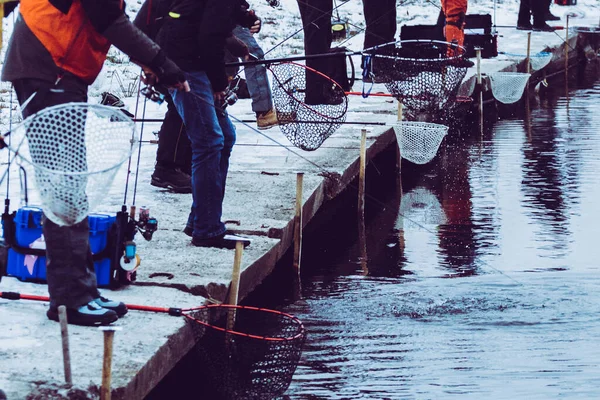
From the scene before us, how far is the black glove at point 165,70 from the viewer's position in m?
5.41

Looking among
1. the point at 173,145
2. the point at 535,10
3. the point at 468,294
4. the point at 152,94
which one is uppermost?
the point at 152,94

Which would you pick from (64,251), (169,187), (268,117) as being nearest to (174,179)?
(169,187)

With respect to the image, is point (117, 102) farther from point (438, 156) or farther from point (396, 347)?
point (396, 347)

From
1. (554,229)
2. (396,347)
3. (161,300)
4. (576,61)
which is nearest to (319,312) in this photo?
(396,347)

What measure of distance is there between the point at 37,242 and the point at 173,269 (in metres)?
0.75

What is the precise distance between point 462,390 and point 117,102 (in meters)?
5.24

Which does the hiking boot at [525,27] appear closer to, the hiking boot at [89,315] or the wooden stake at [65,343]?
the hiking boot at [89,315]

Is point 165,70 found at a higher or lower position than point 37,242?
higher

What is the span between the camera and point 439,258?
8102 mm

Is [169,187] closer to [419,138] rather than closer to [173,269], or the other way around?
[173,269]

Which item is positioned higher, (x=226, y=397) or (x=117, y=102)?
(x=117, y=102)

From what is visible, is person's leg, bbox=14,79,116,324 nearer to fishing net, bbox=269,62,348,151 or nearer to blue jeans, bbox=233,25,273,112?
blue jeans, bbox=233,25,273,112

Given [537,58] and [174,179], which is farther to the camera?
[537,58]

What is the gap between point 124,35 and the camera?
5.21 metres
